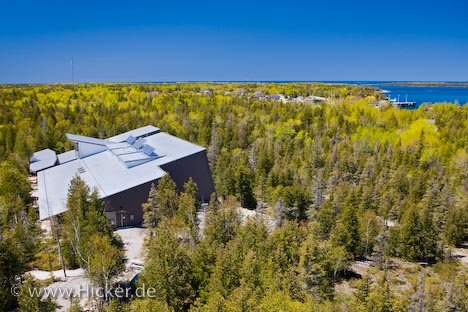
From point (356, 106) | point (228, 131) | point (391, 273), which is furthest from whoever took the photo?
point (356, 106)

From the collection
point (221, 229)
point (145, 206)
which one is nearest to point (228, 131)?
point (145, 206)

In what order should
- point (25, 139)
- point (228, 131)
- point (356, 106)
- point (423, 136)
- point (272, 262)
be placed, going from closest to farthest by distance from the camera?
point (272, 262) < point (25, 139) < point (423, 136) < point (228, 131) < point (356, 106)

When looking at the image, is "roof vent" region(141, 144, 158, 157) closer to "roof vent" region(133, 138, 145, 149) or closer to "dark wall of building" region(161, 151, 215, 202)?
"roof vent" region(133, 138, 145, 149)

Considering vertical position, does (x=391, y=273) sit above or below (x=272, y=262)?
below

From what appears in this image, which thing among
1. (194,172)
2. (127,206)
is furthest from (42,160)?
(194,172)

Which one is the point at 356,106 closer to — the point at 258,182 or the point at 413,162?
the point at 413,162

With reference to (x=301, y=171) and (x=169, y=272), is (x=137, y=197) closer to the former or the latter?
(x=169, y=272)

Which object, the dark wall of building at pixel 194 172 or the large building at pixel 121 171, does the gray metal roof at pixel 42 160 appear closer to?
the large building at pixel 121 171
